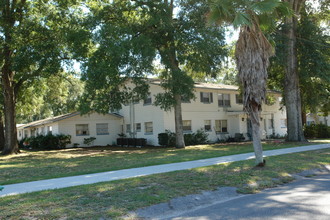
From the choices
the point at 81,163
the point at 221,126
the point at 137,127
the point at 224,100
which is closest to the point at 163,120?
the point at 137,127

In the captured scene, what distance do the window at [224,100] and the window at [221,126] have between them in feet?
5.50

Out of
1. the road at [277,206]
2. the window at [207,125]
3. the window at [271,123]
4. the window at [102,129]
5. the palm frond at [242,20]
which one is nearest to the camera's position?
the road at [277,206]

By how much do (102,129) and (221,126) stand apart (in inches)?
468

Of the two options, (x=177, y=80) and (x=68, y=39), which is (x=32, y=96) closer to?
(x=68, y=39)

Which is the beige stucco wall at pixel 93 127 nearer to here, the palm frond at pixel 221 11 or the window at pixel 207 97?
the window at pixel 207 97

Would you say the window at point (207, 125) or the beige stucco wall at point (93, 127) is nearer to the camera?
the window at point (207, 125)

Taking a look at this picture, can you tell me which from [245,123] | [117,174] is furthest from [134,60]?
[245,123]

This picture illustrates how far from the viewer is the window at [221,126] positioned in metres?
31.5

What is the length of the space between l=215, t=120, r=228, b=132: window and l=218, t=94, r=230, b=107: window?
1.68m

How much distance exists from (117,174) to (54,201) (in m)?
4.15

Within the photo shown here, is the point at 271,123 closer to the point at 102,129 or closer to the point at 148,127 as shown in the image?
the point at 148,127

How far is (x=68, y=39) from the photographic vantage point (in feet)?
66.6

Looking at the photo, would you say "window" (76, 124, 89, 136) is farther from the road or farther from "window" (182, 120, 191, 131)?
the road

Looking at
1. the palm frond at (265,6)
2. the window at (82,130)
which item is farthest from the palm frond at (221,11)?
the window at (82,130)
